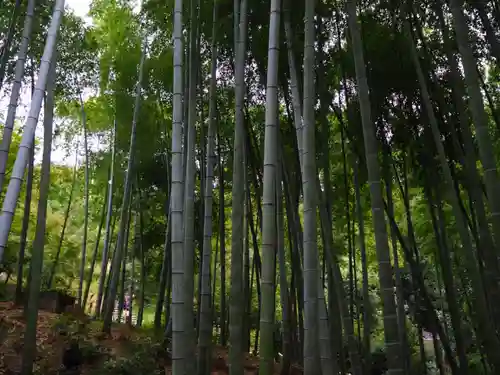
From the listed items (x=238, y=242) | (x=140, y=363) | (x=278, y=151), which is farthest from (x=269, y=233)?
(x=140, y=363)

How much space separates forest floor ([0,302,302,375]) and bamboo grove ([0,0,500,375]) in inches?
11.5

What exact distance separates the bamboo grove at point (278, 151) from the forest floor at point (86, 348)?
11.5 inches

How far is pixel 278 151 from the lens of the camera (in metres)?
3.93

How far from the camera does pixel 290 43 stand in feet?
11.3

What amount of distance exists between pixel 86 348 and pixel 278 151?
2.54m

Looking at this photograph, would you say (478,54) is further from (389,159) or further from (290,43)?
(290,43)

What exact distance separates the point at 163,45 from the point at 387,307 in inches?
178

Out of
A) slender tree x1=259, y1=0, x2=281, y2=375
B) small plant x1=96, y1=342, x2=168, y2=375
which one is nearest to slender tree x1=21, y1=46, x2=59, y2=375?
small plant x1=96, y1=342, x2=168, y2=375

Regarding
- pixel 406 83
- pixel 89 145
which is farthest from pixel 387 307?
pixel 89 145

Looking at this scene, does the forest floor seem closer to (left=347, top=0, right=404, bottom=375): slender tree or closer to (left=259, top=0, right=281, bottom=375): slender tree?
(left=259, top=0, right=281, bottom=375): slender tree

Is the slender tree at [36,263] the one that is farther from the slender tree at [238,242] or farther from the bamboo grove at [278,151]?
the slender tree at [238,242]

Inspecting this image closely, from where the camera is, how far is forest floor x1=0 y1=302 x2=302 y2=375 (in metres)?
3.94

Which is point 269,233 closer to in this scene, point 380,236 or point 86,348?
point 380,236

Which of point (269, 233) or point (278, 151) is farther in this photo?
point (278, 151)
